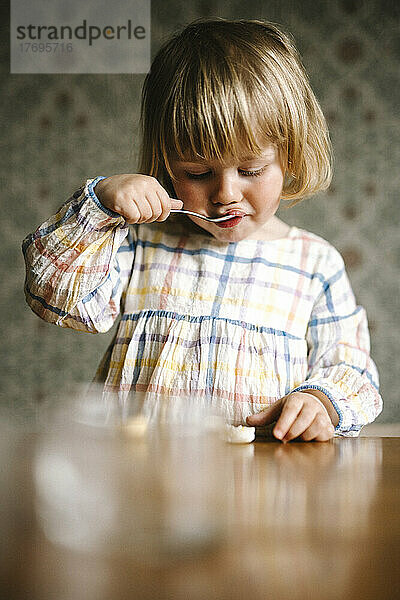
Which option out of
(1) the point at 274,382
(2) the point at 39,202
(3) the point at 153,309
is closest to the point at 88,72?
(2) the point at 39,202

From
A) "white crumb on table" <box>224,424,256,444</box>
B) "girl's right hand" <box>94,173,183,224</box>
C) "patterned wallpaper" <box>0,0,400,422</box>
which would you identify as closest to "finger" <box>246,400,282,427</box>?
Answer: "white crumb on table" <box>224,424,256,444</box>

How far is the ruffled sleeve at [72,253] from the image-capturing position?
2.36 ft

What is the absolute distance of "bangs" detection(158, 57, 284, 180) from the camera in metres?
0.74

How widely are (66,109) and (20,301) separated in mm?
526

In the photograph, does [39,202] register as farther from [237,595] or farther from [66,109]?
[237,595]

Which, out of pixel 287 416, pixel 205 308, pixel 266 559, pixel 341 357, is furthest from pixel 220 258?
pixel 266 559

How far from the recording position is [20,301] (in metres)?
1.75

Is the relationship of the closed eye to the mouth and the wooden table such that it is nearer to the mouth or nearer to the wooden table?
the mouth

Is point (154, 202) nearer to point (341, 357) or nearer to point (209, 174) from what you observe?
point (209, 174)

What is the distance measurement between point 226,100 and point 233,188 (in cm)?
10

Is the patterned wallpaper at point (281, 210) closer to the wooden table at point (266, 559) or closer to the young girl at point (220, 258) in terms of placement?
the young girl at point (220, 258)

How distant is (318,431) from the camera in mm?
602

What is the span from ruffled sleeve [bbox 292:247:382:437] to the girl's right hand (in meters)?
0.26

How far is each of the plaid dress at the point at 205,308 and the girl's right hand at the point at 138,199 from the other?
3cm
